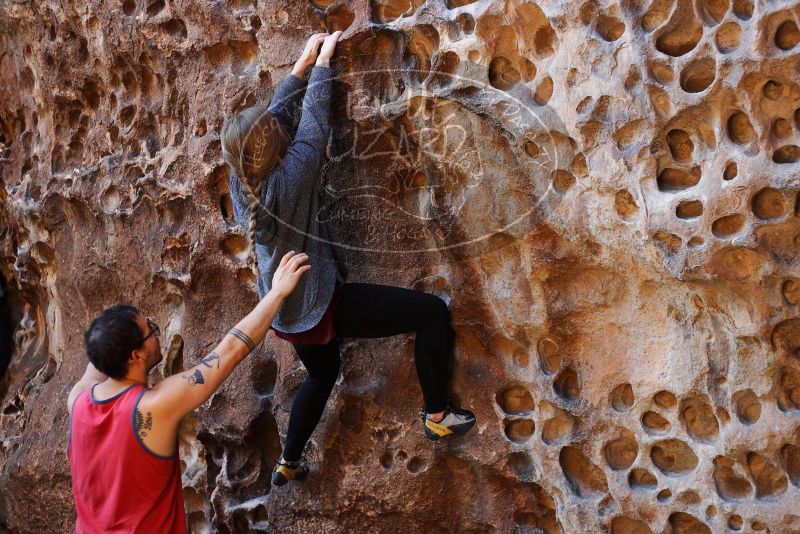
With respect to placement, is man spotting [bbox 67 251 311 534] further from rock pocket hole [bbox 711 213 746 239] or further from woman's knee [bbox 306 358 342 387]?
rock pocket hole [bbox 711 213 746 239]

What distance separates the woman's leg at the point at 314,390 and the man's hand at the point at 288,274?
13.3 inches

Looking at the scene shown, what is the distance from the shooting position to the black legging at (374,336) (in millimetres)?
2664

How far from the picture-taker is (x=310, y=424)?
283cm

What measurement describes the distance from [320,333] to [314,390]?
24cm

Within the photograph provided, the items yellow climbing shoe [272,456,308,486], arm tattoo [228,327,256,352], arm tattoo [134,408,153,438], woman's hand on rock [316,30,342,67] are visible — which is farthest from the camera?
yellow climbing shoe [272,456,308,486]

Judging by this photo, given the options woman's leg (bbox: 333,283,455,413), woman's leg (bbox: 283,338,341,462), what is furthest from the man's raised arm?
woman's leg (bbox: 283,338,341,462)

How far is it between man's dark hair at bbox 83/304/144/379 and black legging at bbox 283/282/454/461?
21.0 inches

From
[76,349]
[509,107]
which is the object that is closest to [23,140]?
[76,349]

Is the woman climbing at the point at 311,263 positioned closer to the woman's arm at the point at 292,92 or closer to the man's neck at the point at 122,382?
the woman's arm at the point at 292,92

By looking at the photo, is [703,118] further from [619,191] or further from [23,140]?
[23,140]

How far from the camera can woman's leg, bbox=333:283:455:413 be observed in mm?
2662

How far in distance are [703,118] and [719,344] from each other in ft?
1.96
